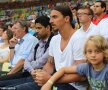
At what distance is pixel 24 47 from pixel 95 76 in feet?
5.98

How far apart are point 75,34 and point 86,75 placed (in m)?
0.59

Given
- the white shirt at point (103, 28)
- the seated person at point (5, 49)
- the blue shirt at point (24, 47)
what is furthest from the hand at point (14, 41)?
the white shirt at point (103, 28)

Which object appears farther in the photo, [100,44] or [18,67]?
[18,67]

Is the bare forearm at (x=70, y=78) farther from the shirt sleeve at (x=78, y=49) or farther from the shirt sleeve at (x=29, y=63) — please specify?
the shirt sleeve at (x=29, y=63)

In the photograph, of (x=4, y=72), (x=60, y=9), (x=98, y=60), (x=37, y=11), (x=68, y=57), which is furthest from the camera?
(x=37, y=11)

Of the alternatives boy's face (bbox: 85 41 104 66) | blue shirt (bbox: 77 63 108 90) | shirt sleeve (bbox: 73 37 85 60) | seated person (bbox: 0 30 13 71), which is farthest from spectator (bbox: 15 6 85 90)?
seated person (bbox: 0 30 13 71)

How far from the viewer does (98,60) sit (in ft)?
7.50

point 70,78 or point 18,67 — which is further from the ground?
point 70,78

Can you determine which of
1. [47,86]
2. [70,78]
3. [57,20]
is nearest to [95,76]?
[70,78]

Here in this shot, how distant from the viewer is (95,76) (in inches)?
90.7

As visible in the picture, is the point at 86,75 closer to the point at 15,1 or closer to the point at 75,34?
the point at 75,34

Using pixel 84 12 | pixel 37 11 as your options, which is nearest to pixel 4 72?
pixel 84 12

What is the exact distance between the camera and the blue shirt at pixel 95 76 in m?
2.25

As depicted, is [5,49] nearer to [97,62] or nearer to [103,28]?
[103,28]
